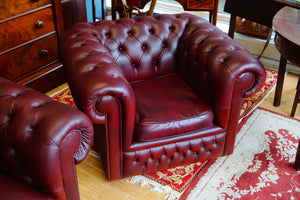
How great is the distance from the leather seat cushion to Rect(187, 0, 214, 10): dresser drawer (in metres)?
0.99

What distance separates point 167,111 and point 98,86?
50cm

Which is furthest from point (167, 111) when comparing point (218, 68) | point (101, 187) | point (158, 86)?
point (101, 187)

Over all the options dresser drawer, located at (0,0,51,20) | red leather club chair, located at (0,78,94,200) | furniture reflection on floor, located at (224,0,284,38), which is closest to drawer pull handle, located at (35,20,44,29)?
dresser drawer, located at (0,0,51,20)

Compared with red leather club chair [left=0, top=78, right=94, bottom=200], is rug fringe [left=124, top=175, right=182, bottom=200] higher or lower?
lower

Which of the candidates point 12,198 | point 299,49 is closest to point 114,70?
point 12,198

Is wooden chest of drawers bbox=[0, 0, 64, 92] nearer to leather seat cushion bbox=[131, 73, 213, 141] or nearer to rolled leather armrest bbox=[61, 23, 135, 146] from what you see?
rolled leather armrest bbox=[61, 23, 135, 146]

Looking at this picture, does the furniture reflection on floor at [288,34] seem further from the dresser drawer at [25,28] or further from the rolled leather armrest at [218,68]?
the dresser drawer at [25,28]

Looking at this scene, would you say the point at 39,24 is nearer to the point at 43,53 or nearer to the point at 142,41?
the point at 43,53

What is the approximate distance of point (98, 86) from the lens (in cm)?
176

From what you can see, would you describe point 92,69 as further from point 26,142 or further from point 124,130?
point 26,142

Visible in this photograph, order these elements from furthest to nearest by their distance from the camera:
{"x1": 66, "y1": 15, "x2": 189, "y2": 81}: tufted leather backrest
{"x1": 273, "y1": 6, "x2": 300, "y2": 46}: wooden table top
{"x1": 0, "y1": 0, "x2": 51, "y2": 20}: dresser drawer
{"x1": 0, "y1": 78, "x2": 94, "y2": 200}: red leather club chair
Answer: {"x1": 0, "y1": 0, "x2": 51, "y2": 20}: dresser drawer < {"x1": 66, "y1": 15, "x2": 189, "y2": 81}: tufted leather backrest < {"x1": 273, "y1": 6, "x2": 300, "y2": 46}: wooden table top < {"x1": 0, "y1": 78, "x2": 94, "y2": 200}: red leather club chair

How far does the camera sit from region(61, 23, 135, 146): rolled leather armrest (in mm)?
1768

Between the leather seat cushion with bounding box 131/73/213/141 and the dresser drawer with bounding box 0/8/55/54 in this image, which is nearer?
the leather seat cushion with bounding box 131/73/213/141

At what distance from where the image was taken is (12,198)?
4.45 ft
